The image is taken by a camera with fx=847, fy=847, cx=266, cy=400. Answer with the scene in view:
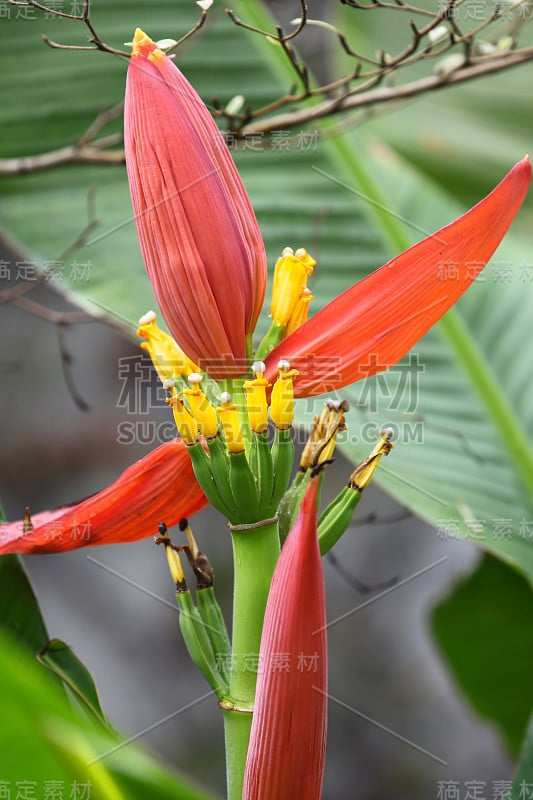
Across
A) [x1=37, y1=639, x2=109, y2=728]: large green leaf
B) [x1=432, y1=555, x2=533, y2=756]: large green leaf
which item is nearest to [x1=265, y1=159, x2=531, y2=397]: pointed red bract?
[x1=37, y1=639, x2=109, y2=728]: large green leaf

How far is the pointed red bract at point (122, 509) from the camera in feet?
1.02

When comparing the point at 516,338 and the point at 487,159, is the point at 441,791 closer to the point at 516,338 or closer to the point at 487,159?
the point at 516,338

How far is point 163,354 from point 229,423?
6 centimetres

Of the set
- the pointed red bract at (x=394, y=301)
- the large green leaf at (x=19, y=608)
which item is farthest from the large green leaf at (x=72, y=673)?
the pointed red bract at (x=394, y=301)

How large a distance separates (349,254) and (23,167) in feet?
0.88

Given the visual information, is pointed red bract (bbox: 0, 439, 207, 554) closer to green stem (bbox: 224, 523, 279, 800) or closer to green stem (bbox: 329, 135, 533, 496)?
green stem (bbox: 224, 523, 279, 800)

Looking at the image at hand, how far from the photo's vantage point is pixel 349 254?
2.31 feet

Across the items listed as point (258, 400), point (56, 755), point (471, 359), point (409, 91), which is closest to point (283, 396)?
point (258, 400)

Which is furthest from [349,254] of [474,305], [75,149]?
[75,149]

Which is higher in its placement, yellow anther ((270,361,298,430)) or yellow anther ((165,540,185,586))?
yellow anther ((270,361,298,430))

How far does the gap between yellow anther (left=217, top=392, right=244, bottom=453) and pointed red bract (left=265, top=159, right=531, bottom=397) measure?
24 mm

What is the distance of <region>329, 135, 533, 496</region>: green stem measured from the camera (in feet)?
2.03

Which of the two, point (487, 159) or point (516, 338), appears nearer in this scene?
point (516, 338)

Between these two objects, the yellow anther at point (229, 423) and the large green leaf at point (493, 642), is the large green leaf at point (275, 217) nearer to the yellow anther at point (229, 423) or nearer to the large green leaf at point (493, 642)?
the large green leaf at point (493, 642)
